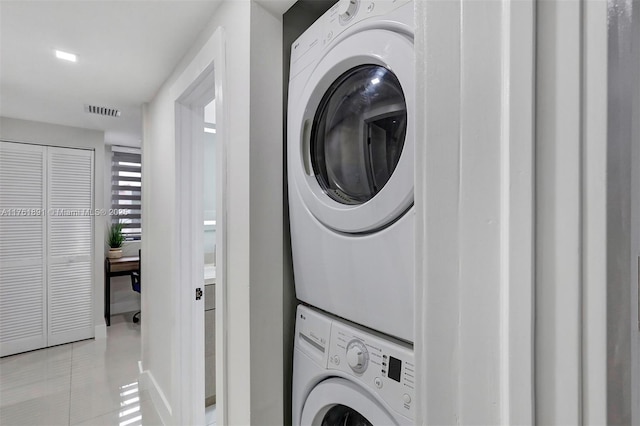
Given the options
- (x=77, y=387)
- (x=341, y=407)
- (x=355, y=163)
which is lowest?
(x=77, y=387)

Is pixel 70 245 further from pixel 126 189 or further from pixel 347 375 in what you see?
pixel 347 375

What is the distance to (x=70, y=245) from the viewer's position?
3410mm

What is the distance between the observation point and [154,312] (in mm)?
2381

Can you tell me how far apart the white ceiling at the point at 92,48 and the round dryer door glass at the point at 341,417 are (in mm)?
1607

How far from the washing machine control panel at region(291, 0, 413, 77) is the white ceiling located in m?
0.57

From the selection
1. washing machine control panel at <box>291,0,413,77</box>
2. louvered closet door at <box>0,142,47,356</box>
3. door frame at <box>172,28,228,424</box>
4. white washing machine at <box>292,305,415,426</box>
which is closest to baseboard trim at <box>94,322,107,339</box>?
louvered closet door at <box>0,142,47,356</box>

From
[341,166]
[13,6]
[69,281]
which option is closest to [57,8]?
[13,6]

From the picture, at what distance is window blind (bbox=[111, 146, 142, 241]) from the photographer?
454 cm

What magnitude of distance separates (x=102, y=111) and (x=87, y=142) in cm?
93

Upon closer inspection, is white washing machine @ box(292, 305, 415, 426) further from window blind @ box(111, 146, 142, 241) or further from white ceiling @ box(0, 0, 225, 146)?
window blind @ box(111, 146, 142, 241)

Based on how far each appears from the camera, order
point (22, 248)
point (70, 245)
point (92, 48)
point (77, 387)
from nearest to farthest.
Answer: point (92, 48), point (77, 387), point (22, 248), point (70, 245)

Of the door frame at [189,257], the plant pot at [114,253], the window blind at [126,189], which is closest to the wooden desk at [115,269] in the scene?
the plant pot at [114,253]

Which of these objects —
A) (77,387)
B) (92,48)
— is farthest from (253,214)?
(77,387)

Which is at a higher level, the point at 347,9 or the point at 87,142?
the point at 87,142
